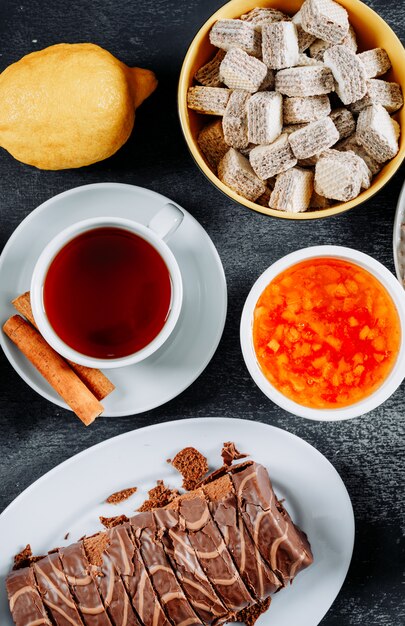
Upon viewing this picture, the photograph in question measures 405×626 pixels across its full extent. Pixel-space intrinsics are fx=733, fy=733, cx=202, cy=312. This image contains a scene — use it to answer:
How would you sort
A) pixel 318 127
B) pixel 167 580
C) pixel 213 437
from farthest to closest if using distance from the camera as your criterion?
1. pixel 213 437
2. pixel 167 580
3. pixel 318 127

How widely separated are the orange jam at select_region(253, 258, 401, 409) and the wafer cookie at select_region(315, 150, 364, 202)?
213mm

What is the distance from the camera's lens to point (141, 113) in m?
1.85

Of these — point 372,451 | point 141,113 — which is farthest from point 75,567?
point 141,113

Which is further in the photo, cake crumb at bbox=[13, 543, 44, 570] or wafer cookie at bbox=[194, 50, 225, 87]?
cake crumb at bbox=[13, 543, 44, 570]

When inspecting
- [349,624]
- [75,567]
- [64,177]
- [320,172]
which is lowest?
[349,624]

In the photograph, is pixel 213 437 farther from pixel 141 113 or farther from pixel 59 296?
pixel 141 113

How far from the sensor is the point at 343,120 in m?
1.58

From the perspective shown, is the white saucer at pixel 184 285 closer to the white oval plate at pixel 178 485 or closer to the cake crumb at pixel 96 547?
the white oval plate at pixel 178 485

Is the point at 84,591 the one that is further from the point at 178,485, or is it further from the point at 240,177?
the point at 240,177

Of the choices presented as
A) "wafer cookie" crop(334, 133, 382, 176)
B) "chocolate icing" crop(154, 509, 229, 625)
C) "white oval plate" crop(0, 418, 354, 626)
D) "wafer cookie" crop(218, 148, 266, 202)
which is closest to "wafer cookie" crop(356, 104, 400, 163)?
"wafer cookie" crop(334, 133, 382, 176)

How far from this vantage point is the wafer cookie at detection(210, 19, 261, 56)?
61.7 inches

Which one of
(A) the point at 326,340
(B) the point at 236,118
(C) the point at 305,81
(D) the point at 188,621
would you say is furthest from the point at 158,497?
(C) the point at 305,81

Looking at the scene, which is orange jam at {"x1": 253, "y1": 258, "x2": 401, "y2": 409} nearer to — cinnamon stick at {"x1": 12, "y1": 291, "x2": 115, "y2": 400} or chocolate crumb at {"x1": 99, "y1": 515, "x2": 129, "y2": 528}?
cinnamon stick at {"x1": 12, "y1": 291, "x2": 115, "y2": 400}

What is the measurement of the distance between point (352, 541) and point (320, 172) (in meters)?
0.93
